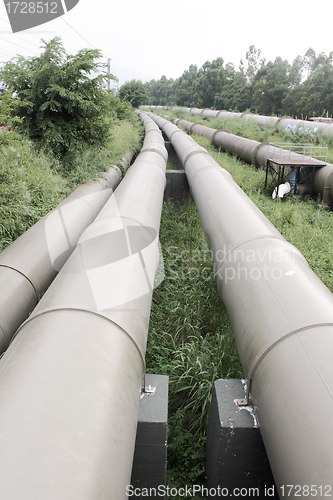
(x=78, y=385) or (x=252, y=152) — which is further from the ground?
(x=252, y=152)

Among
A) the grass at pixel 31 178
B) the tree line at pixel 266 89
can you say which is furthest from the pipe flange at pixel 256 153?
the tree line at pixel 266 89

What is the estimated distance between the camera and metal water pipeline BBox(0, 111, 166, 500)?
1.17m

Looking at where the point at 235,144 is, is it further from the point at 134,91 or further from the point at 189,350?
the point at 134,91

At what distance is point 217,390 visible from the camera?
7.73ft

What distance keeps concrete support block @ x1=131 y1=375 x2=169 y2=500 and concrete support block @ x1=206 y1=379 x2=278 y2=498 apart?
367 mm

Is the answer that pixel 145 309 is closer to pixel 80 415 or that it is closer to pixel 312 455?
pixel 80 415

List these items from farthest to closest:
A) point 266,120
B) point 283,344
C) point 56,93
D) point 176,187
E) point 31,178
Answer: point 266,120 → point 176,187 → point 56,93 → point 31,178 → point 283,344

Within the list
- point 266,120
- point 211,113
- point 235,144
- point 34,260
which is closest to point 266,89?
point 211,113

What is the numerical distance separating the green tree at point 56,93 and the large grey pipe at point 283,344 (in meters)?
6.15

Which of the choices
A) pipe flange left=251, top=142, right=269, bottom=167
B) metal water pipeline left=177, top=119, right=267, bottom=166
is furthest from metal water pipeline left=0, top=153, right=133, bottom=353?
metal water pipeline left=177, top=119, right=267, bottom=166

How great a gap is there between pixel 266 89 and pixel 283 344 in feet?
147

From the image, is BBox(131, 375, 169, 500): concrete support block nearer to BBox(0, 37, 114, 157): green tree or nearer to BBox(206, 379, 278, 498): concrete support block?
BBox(206, 379, 278, 498): concrete support block

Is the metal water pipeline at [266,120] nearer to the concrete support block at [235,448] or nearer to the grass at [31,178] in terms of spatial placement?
the grass at [31,178]

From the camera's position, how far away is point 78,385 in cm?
145
